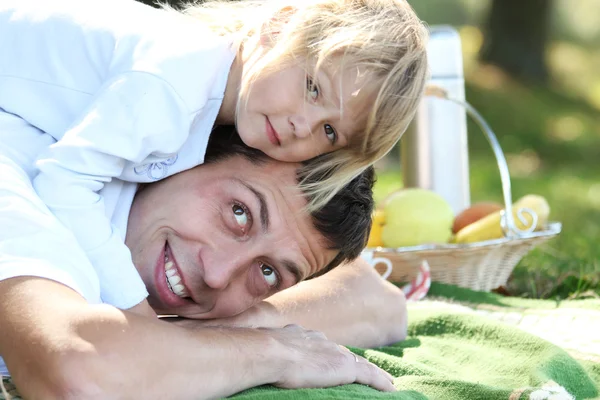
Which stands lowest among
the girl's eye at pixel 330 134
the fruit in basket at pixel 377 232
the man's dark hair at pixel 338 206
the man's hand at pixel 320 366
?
the fruit in basket at pixel 377 232

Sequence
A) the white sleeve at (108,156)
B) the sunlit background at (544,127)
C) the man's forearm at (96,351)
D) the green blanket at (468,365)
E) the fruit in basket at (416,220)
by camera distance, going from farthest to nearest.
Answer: the sunlit background at (544,127), the fruit in basket at (416,220), the green blanket at (468,365), the white sleeve at (108,156), the man's forearm at (96,351)

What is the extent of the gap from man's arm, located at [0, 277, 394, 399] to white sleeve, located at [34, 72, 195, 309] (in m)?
0.23

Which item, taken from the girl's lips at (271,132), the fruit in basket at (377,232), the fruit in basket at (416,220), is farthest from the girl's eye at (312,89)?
the fruit in basket at (377,232)

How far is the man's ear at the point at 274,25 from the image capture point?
7.79 ft

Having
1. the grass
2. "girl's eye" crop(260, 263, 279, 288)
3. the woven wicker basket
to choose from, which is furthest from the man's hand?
the grass

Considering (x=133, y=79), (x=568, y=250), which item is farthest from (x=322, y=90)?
(x=568, y=250)

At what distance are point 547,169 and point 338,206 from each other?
26.9 ft

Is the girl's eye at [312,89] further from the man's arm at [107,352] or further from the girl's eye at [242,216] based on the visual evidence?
the man's arm at [107,352]

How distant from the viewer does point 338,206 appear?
7.49ft

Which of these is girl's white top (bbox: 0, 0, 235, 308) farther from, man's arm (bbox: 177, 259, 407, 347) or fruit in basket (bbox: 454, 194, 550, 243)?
fruit in basket (bbox: 454, 194, 550, 243)

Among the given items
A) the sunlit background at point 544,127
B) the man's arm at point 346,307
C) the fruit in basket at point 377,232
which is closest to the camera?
the man's arm at point 346,307

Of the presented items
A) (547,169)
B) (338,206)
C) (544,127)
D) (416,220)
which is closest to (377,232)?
(416,220)

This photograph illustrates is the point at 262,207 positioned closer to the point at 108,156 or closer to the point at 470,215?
the point at 108,156

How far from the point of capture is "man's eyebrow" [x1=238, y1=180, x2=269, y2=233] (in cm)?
214
